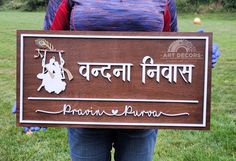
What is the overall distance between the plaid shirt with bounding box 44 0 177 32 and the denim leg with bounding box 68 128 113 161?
0.45 meters

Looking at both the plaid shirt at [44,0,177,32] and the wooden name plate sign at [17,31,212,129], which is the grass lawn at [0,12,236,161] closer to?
the wooden name plate sign at [17,31,212,129]

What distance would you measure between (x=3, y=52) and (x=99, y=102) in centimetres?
848

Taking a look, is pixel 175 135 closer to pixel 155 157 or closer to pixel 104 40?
pixel 155 157

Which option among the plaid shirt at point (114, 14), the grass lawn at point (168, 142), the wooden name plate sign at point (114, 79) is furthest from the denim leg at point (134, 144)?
the grass lawn at point (168, 142)

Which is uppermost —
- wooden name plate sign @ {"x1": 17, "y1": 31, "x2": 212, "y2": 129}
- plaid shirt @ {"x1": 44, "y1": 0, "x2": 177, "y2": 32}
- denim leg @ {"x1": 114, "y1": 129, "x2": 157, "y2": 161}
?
plaid shirt @ {"x1": 44, "y1": 0, "x2": 177, "y2": 32}

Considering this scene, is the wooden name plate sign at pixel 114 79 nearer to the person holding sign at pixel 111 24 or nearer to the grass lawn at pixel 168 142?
the person holding sign at pixel 111 24

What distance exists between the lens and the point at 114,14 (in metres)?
1.82

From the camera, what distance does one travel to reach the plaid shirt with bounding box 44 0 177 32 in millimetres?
1825

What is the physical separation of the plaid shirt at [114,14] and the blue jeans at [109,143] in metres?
0.45

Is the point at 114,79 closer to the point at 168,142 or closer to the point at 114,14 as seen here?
the point at 114,14

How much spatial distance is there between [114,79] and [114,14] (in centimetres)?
26

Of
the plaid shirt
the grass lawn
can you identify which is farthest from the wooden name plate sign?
the grass lawn

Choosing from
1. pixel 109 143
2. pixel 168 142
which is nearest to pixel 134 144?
pixel 109 143

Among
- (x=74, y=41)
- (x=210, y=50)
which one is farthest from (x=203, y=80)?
(x=74, y=41)
